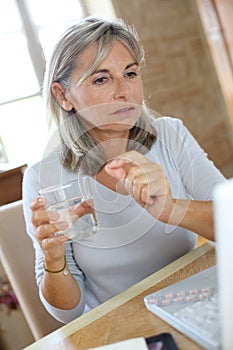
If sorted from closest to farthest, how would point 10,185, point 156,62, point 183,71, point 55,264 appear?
point 55,264 → point 10,185 → point 156,62 → point 183,71

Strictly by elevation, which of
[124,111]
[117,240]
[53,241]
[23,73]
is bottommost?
[117,240]

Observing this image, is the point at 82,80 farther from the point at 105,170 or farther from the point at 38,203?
the point at 38,203

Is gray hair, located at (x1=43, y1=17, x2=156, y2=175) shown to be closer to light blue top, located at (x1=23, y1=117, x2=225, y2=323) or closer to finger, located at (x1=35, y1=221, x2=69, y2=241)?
light blue top, located at (x1=23, y1=117, x2=225, y2=323)

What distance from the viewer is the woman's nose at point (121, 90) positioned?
3.41ft

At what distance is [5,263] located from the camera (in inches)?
43.4

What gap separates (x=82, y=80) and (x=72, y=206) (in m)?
0.39

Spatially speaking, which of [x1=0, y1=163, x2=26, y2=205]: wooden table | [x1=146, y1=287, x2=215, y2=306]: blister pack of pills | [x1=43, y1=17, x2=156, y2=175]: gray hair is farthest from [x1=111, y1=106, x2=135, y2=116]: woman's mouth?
[x1=0, y1=163, x2=26, y2=205]: wooden table

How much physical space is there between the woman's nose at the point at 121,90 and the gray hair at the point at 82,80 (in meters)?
0.07

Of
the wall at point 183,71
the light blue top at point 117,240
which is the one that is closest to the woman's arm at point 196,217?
the light blue top at point 117,240

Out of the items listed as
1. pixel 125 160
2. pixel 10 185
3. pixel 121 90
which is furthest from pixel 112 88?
pixel 10 185

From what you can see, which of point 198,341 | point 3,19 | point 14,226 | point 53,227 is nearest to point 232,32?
point 3,19

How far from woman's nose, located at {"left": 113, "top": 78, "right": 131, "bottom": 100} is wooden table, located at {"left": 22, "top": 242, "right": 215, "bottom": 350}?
417 mm

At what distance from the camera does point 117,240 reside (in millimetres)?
1058

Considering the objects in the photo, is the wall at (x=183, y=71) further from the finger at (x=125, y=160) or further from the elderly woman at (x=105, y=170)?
the finger at (x=125, y=160)
